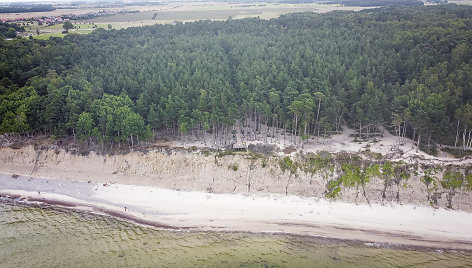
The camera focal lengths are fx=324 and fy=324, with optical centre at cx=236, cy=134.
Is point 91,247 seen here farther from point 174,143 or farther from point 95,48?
→ point 95,48

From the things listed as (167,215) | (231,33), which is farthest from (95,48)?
(167,215)

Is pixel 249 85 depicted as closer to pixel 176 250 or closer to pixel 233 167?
pixel 233 167

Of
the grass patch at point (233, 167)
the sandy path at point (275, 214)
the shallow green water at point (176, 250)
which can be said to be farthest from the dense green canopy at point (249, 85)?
the shallow green water at point (176, 250)

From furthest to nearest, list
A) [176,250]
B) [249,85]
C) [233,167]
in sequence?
[249,85] < [233,167] < [176,250]

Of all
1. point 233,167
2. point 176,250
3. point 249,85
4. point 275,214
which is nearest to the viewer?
point 176,250

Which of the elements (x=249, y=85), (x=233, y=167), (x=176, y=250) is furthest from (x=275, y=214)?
(x=249, y=85)

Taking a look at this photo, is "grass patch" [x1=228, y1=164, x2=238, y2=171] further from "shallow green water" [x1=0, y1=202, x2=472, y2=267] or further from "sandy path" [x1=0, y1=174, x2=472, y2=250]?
"shallow green water" [x1=0, y1=202, x2=472, y2=267]

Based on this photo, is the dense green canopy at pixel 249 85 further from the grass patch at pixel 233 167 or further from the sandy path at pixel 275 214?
the sandy path at pixel 275 214
